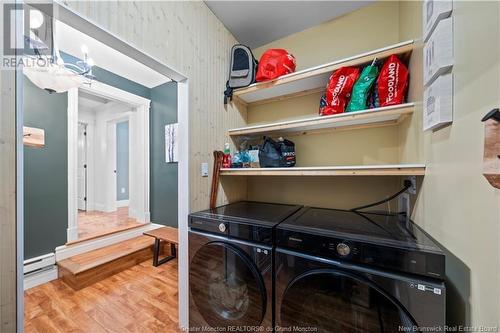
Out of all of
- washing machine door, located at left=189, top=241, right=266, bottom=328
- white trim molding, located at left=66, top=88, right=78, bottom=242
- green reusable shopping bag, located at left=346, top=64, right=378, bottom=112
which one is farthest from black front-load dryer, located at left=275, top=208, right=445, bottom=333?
white trim molding, located at left=66, top=88, right=78, bottom=242

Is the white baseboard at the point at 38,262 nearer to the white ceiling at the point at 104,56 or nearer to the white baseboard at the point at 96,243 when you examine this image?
the white baseboard at the point at 96,243

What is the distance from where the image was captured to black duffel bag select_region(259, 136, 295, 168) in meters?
1.60

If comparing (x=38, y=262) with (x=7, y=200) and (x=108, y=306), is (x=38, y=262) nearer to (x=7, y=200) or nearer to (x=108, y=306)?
(x=108, y=306)

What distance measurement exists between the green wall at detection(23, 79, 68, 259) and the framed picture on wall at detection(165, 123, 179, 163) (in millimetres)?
1181

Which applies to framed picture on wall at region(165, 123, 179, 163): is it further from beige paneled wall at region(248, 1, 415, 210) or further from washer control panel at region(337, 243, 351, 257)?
washer control panel at region(337, 243, 351, 257)

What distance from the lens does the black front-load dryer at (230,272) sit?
1085 millimetres

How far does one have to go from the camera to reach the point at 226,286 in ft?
4.05

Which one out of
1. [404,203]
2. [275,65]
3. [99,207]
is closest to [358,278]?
[404,203]

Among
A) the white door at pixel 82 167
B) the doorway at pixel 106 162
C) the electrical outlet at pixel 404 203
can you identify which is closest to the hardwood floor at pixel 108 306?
the doorway at pixel 106 162

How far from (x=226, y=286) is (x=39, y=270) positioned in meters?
2.25

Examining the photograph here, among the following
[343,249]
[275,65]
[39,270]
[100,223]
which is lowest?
[39,270]

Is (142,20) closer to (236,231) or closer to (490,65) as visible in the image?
(236,231)

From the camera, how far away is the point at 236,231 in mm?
1177

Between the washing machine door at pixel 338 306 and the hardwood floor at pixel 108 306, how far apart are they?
108 centimetres
